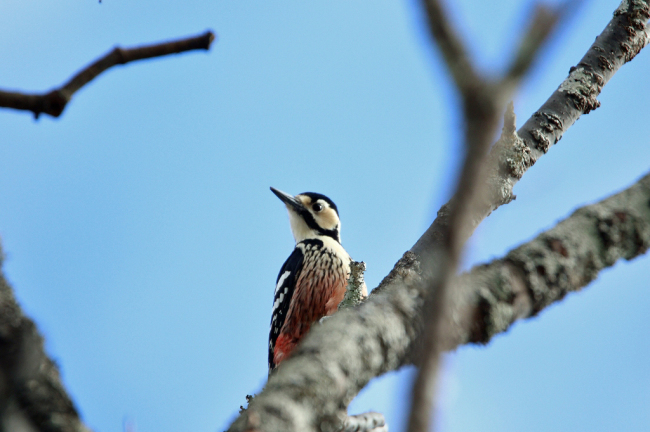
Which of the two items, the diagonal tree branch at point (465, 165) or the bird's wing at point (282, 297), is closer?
the diagonal tree branch at point (465, 165)

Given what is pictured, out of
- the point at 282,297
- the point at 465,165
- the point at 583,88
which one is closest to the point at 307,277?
the point at 282,297

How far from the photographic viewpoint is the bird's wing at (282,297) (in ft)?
21.5

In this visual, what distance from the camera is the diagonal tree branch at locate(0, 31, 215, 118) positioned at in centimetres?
178

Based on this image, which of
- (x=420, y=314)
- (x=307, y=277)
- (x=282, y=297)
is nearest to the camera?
(x=420, y=314)

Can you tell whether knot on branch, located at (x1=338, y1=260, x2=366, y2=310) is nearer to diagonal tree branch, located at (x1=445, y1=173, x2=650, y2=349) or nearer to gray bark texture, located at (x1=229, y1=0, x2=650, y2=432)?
gray bark texture, located at (x1=229, y1=0, x2=650, y2=432)

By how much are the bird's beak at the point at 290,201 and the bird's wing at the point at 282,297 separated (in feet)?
3.03

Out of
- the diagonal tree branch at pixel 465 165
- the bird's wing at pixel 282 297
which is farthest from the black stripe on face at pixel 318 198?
the diagonal tree branch at pixel 465 165

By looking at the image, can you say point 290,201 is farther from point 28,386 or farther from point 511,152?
point 28,386

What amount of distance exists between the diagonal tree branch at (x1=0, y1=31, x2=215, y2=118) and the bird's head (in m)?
5.82

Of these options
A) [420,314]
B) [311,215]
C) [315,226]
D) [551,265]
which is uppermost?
[311,215]

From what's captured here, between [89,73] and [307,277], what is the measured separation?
481cm

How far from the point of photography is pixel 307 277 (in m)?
6.50

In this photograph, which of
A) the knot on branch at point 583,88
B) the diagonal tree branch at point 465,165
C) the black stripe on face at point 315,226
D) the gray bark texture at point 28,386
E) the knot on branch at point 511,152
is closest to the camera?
the diagonal tree branch at point 465,165

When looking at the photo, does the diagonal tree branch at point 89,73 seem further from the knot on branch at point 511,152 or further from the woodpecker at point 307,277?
the woodpecker at point 307,277
